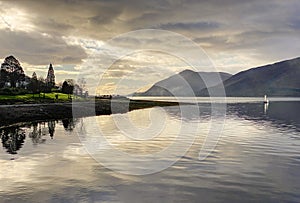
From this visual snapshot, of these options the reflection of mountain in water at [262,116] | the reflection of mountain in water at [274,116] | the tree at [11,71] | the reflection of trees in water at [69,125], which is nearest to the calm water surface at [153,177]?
the reflection of trees in water at [69,125]

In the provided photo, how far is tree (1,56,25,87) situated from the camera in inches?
6373

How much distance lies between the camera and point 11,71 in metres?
167

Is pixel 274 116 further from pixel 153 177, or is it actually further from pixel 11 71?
pixel 11 71

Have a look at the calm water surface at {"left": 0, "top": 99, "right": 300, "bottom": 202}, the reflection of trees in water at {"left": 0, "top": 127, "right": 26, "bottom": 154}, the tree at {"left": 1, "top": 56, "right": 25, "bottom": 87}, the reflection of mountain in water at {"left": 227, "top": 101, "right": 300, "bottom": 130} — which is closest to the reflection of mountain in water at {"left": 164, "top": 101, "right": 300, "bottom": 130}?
the reflection of mountain in water at {"left": 227, "top": 101, "right": 300, "bottom": 130}

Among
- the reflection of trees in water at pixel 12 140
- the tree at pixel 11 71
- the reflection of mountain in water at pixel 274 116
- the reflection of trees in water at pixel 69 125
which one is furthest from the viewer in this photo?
the tree at pixel 11 71

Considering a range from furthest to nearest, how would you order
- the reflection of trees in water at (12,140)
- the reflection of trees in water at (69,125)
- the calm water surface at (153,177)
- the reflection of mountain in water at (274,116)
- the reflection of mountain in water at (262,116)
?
the reflection of mountain in water at (262,116) → the reflection of mountain in water at (274,116) → the reflection of trees in water at (69,125) → the reflection of trees in water at (12,140) → the calm water surface at (153,177)

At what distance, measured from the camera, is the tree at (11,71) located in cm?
16188

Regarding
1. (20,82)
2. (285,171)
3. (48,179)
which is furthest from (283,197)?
(20,82)

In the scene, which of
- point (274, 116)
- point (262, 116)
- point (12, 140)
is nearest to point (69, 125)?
point (12, 140)

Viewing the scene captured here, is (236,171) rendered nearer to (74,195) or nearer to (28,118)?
(74,195)

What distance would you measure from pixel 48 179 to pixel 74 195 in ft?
15.9

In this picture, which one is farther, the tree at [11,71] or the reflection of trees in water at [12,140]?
the tree at [11,71]

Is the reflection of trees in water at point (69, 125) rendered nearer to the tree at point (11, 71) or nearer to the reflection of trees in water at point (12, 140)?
the reflection of trees in water at point (12, 140)

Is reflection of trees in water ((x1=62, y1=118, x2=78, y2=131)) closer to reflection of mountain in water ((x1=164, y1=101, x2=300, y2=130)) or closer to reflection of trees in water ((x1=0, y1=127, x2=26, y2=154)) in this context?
reflection of trees in water ((x1=0, y1=127, x2=26, y2=154))
